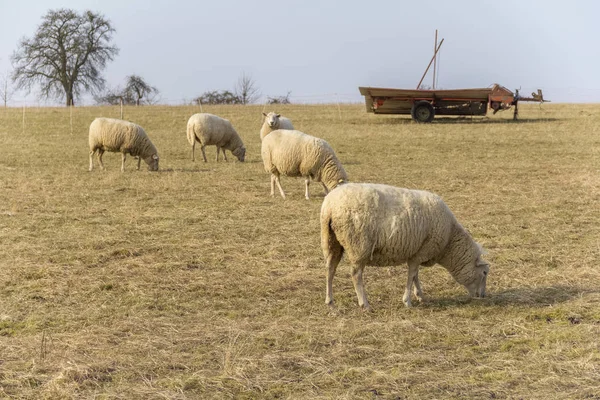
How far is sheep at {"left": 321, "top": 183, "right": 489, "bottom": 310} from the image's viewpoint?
5582 millimetres

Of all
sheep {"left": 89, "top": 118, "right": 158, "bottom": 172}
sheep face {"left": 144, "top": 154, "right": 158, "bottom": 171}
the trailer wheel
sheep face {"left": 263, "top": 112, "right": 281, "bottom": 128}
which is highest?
the trailer wheel

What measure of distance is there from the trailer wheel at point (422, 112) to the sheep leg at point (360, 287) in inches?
839

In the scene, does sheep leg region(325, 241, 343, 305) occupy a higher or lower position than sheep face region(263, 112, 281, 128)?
lower

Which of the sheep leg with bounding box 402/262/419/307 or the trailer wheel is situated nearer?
the sheep leg with bounding box 402/262/419/307

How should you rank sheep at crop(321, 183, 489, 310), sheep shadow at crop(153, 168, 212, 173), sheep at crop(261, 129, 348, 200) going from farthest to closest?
sheep shadow at crop(153, 168, 212, 173) → sheep at crop(261, 129, 348, 200) → sheep at crop(321, 183, 489, 310)

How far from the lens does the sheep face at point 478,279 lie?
6.00 metres

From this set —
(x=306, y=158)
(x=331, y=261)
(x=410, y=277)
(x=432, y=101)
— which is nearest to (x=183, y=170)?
(x=306, y=158)

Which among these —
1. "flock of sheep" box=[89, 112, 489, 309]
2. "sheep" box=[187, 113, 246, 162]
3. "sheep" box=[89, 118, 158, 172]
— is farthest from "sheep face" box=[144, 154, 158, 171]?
"flock of sheep" box=[89, 112, 489, 309]

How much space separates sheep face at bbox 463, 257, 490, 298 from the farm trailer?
20624mm

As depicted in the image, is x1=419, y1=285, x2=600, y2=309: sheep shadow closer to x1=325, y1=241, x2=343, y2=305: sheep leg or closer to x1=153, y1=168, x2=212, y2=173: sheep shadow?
x1=325, y1=241, x2=343, y2=305: sheep leg

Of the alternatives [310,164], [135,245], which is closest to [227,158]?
[310,164]

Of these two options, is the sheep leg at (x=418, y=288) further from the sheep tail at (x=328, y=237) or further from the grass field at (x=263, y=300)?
the sheep tail at (x=328, y=237)

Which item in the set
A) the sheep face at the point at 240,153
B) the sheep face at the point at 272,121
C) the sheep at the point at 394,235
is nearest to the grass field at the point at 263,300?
the sheep at the point at 394,235

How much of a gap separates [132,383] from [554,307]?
3.69 m
